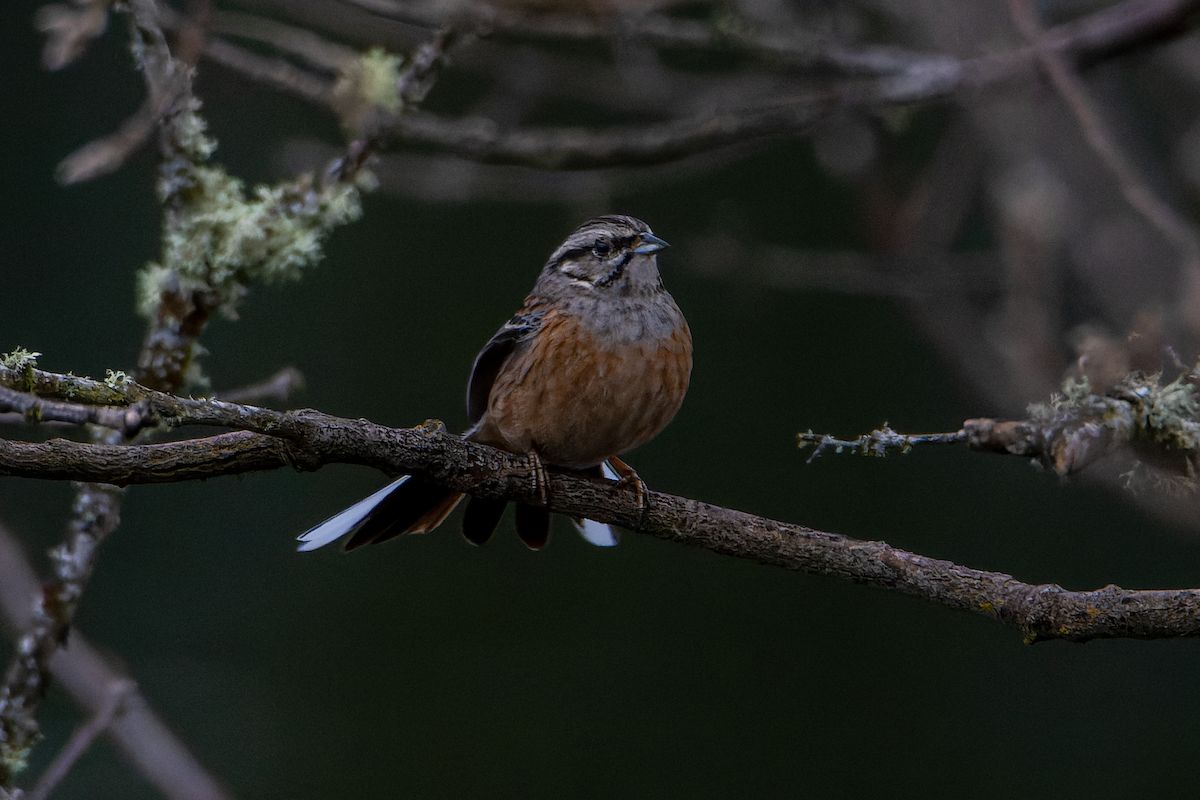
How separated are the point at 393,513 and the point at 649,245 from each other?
54.4 inches

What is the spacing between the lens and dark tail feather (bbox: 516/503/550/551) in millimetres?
3836

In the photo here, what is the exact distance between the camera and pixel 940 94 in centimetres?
476

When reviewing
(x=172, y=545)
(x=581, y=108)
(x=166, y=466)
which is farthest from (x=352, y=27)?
(x=166, y=466)

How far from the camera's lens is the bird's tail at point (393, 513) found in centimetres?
325

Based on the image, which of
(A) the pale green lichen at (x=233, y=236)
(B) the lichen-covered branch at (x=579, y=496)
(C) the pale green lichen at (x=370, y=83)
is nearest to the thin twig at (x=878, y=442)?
(B) the lichen-covered branch at (x=579, y=496)

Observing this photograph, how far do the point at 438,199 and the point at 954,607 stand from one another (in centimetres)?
394

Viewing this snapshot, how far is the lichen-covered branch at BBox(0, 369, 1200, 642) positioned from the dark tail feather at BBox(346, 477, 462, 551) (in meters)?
0.54

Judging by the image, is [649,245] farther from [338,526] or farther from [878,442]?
[878,442]

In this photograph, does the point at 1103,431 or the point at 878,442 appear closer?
the point at 1103,431

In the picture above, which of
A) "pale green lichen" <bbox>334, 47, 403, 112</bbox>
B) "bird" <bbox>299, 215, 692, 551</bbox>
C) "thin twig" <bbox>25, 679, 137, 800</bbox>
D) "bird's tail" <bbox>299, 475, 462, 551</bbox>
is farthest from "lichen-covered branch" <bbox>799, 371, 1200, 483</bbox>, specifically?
"thin twig" <bbox>25, 679, 137, 800</bbox>

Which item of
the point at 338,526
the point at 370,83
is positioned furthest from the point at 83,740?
the point at 370,83

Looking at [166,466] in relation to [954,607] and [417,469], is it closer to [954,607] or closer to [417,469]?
[417,469]

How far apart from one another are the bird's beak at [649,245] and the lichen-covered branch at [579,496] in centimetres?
113

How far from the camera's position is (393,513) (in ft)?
11.3
